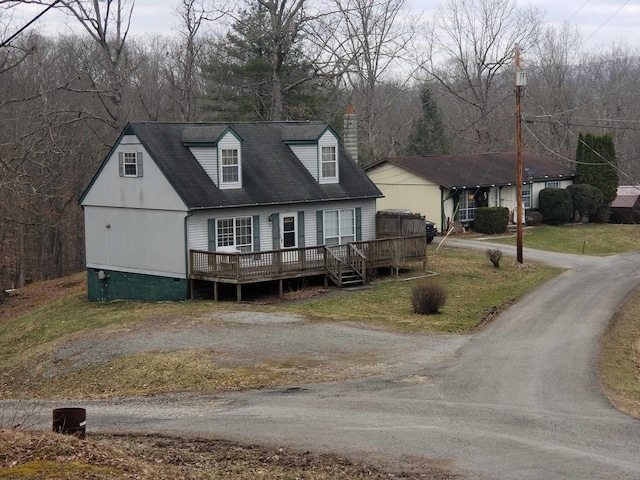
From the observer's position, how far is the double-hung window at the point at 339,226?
35.5 meters

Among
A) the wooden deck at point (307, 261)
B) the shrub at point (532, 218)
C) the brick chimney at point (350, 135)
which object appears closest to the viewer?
the wooden deck at point (307, 261)

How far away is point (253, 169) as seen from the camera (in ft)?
113

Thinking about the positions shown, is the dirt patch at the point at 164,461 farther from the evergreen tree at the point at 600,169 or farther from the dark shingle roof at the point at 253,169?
the evergreen tree at the point at 600,169

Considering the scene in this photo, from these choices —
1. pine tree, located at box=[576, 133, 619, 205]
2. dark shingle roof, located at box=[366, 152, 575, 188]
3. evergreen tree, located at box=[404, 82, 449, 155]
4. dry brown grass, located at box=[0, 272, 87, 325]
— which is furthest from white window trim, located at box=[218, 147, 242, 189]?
evergreen tree, located at box=[404, 82, 449, 155]

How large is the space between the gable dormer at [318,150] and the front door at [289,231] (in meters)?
2.72

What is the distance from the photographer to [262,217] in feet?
109

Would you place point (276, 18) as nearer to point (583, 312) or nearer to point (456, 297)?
point (456, 297)

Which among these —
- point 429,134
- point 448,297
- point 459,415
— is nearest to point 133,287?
point 448,297

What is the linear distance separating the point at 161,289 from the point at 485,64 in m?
42.7

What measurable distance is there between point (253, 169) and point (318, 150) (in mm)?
3230

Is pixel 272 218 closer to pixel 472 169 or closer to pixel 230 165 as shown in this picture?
pixel 230 165

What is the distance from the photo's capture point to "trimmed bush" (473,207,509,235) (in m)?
47.5

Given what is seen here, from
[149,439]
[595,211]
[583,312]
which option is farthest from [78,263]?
[149,439]

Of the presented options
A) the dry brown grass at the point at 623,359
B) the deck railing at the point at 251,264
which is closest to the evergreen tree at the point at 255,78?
the deck railing at the point at 251,264
